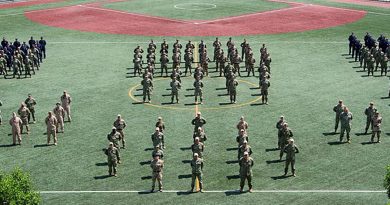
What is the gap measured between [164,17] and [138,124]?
3724 cm

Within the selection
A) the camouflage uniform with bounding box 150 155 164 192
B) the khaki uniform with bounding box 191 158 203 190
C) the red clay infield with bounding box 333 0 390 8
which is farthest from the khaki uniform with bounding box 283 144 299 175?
the red clay infield with bounding box 333 0 390 8

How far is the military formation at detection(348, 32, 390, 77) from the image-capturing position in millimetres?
46812

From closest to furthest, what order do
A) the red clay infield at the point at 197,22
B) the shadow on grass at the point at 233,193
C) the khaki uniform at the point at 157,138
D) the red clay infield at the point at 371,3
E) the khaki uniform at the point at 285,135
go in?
the shadow on grass at the point at 233,193 < the khaki uniform at the point at 157,138 < the khaki uniform at the point at 285,135 < the red clay infield at the point at 197,22 < the red clay infield at the point at 371,3

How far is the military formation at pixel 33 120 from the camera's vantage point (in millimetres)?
33406

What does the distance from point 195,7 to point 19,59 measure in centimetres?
3504

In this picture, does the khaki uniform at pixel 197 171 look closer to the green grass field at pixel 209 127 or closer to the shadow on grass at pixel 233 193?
the green grass field at pixel 209 127

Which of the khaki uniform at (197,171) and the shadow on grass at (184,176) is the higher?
the khaki uniform at (197,171)

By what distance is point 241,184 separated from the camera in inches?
1090

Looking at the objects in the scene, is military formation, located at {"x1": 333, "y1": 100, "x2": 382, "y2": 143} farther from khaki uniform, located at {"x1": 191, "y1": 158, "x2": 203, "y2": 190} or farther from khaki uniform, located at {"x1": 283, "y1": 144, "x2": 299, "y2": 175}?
khaki uniform, located at {"x1": 191, "y1": 158, "x2": 203, "y2": 190}

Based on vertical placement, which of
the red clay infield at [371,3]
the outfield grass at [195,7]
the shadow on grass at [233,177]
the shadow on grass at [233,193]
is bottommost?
the shadow on grass at [233,193]

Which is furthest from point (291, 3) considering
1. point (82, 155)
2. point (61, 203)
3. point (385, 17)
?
point (61, 203)

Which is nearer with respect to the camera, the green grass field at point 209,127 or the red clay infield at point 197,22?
the green grass field at point 209,127

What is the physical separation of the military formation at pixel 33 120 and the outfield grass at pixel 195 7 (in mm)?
36383

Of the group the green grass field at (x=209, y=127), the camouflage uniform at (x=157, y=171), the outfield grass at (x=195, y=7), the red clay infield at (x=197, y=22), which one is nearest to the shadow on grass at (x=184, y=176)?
the green grass field at (x=209, y=127)
